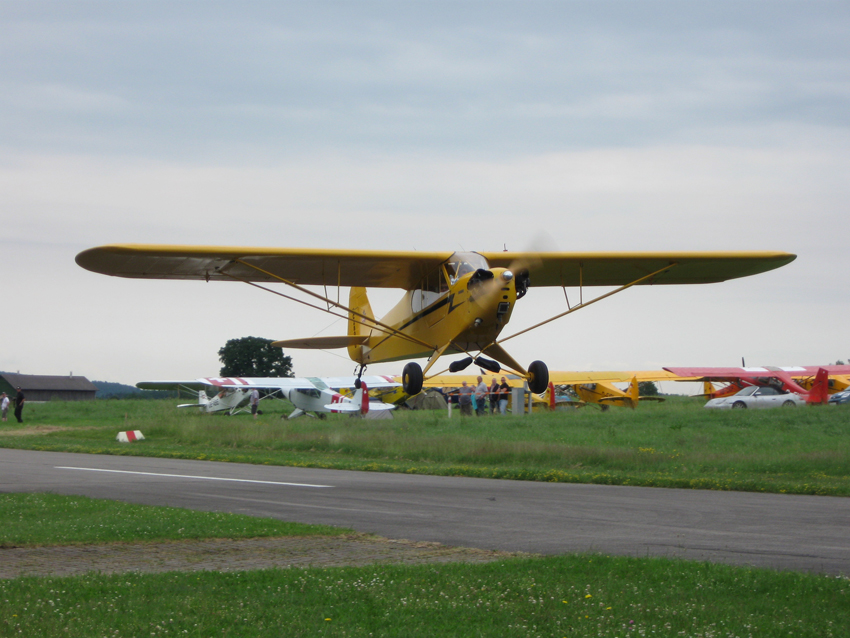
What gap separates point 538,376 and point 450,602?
37.1 ft

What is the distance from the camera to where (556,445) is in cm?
2119

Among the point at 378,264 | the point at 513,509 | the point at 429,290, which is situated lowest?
the point at 513,509

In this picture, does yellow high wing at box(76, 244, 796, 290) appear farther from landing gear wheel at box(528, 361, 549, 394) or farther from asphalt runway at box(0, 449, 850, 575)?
asphalt runway at box(0, 449, 850, 575)

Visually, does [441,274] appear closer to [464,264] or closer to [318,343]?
[464,264]

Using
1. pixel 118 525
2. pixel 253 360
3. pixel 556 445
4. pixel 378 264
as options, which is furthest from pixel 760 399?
pixel 253 360

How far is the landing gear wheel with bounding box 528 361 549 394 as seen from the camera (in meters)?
17.0

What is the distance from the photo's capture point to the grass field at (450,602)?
212 inches

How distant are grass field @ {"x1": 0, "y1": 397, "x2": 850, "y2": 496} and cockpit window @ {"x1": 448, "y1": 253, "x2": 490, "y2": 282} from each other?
4353mm

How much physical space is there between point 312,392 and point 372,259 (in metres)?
26.3

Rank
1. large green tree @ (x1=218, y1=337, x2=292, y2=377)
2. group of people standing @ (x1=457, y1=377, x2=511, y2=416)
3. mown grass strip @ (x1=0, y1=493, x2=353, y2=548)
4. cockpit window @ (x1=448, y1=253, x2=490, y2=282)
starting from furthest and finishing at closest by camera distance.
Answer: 1. large green tree @ (x1=218, y1=337, x2=292, y2=377)
2. group of people standing @ (x1=457, y1=377, x2=511, y2=416)
3. cockpit window @ (x1=448, y1=253, x2=490, y2=282)
4. mown grass strip @ (x1=0, y1=493, x2=353, y2=548)

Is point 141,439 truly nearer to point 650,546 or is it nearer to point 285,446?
point 285,446

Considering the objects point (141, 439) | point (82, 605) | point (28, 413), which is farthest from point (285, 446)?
point (28, 413)

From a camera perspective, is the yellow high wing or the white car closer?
the yellow high wing

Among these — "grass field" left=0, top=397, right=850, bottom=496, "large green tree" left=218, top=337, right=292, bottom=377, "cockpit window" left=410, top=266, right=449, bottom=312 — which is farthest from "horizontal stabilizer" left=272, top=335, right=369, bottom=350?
"large green tree" left=218, top=337, right=292, bottom=377
